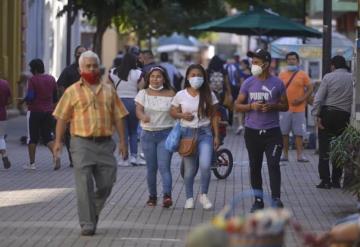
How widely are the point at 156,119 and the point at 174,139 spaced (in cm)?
43

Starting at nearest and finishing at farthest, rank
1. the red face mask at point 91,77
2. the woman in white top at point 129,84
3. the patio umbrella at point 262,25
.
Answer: the red face mask at point 91,77 → the woman in white top at point 129,84 → the patio umbrella at point 262,25

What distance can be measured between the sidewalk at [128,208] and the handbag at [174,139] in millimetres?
731

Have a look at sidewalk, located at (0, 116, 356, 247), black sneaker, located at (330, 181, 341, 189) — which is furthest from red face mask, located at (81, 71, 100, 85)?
black sneaker, located at (330, 181, 341, 189)

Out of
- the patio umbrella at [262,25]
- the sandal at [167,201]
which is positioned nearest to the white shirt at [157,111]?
the sandal at [167,201]

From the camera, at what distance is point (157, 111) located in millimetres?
12008

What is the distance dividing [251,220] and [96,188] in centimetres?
506

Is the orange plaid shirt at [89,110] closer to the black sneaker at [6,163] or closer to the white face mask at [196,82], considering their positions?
the white face mask at [196,82]

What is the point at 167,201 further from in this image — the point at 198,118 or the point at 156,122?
the point at 198,118

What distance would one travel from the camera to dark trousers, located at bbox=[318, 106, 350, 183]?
44.9 ft

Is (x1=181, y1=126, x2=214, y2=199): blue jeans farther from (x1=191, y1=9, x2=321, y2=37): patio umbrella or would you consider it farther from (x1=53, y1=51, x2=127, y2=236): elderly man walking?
(x1=191, y1=9, x2=321, y2=37): patio umbrella

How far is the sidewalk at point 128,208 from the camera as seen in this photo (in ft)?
33.1

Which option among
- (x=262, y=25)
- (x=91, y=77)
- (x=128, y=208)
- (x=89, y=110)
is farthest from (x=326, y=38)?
(x=262, y=25)

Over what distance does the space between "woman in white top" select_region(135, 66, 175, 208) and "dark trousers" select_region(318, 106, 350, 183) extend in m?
2.55

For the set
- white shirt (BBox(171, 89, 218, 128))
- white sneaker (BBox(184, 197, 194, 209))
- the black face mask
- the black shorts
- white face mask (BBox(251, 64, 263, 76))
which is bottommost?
white sneaker (BBox(184, 197, 194, 209))
